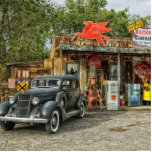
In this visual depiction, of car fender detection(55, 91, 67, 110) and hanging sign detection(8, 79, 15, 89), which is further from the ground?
hanging sign detection(8, 79, 15, 89)

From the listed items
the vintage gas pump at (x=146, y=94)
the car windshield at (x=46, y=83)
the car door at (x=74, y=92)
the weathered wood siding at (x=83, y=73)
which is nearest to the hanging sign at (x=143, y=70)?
the vintage gas pump at (x=146, y=94)

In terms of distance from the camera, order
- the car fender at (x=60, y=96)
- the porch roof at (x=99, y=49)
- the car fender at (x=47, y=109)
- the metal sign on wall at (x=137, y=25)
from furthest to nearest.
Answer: the metal sign on wall at (x=137, y=25)
the porch roof at (x=99, y=49)
the car fender at (x=60, y=96)
the car fender at (x=47, y=109)

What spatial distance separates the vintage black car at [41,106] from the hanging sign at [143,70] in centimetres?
764

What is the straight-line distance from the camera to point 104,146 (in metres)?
4.55

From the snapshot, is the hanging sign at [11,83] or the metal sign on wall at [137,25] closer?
the metal sign on wall at [137,25]

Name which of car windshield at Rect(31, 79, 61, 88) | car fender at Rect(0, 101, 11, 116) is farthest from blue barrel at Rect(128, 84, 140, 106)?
car fender at Rect(0, 101, 11, 116)

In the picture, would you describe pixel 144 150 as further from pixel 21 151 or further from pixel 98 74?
pixel 98 74

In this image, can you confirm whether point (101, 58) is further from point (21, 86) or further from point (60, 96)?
point (60, 96)

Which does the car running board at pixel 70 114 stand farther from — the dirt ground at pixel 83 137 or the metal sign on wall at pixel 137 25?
the metal sign on wall at pixel 137 25

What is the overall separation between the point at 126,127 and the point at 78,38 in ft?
24.4

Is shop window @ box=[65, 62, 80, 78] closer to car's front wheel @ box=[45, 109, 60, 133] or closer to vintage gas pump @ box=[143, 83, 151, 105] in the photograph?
vintage gas pump @ box=[143, 83, 151, 105]

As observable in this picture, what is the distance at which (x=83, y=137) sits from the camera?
5.34 metres

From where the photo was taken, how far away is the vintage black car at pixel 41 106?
221 inches

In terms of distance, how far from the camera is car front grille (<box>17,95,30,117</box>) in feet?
18.8
